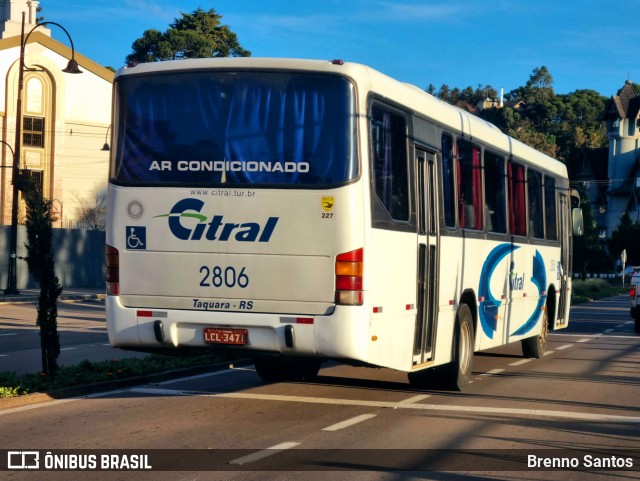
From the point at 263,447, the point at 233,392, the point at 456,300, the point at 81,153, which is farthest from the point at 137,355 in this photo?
the point at 81,153

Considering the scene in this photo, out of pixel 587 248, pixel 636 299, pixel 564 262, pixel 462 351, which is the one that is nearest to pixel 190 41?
pixel 587 248

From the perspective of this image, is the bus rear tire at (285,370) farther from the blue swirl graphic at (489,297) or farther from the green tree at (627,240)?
the green tree at (627,240)

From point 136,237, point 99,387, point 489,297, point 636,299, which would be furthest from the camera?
point 636,299

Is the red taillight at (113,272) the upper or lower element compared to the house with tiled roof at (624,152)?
lower

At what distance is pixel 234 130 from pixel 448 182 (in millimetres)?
3514

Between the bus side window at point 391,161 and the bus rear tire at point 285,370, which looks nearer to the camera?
the bus side window at point 391,161

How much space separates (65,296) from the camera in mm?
39344

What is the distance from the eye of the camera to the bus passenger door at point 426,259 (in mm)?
12195

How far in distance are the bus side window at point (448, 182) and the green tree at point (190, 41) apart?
219ft

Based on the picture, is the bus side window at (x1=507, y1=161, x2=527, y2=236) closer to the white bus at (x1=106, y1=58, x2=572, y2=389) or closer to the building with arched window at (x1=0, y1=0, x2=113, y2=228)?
the white bus at (x1=106, y1=58, x2=572, y2=389)

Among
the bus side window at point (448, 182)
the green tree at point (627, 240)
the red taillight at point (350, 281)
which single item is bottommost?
the red taillight at point (350, 281)

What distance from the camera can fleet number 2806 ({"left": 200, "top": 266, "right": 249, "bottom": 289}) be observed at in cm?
1079

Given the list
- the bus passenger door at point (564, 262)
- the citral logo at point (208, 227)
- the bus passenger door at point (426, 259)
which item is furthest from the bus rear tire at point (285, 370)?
the bus passenger door at point (564, 262)

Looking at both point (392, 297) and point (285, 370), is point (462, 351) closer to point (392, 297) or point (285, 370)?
point (285, 370)
